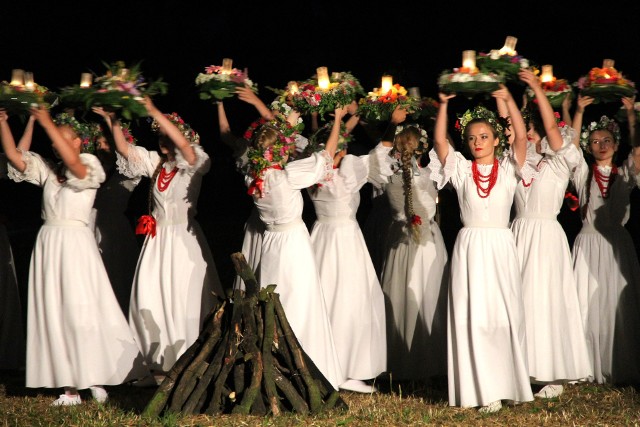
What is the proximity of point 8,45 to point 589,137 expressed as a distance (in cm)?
849

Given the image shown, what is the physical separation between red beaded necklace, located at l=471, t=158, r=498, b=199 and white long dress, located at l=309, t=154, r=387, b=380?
119 centimetres

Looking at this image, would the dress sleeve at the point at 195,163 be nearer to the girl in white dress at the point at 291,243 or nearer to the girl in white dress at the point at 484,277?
the girl in white dress at the point at 291,243

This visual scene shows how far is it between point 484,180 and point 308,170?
1225mm

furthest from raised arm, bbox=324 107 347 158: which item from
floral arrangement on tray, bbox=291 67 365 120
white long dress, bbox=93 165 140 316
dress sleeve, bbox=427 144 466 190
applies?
white long dress, bbox=93 165 140 316

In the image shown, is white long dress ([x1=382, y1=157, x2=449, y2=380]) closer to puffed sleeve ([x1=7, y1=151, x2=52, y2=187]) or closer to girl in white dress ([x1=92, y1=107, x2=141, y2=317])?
girl in white dress ([x1=92, y1=107, x2=141, y2=317])

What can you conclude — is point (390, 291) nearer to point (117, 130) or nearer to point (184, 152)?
point (184, 152)

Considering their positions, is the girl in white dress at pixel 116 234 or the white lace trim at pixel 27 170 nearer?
the white lace trim at pixel 27 170

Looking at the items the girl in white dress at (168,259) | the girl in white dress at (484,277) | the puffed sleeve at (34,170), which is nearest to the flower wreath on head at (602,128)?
the girl in white dress at (484,277)

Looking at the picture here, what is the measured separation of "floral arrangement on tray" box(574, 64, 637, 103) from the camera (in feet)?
23.7

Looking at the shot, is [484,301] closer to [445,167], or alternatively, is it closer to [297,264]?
[445,167]

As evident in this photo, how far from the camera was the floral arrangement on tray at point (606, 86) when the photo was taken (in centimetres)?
724

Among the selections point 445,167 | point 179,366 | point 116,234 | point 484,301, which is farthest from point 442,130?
point 116,234

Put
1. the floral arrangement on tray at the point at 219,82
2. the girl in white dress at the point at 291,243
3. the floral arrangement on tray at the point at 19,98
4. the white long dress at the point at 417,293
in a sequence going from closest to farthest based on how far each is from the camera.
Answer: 1. the floral arrangement on tray at the point at 19,98
2. the girl in white dress at the point at 291,243
3. the floral arrangement on tray at the point at 219,82
4. the white long dress at the point at 417,293

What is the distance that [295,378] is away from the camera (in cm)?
632
